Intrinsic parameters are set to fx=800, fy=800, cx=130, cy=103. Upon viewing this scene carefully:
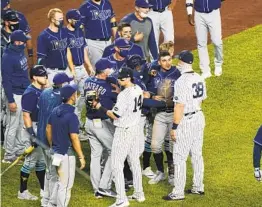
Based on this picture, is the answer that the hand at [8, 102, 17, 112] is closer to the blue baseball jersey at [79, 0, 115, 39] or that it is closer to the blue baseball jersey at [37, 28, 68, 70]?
the blue baseball jersey at [37, 28, 68, 70]

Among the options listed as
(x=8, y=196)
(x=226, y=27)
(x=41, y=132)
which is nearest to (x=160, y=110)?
(x=41, y=132)

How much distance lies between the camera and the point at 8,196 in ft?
33.6

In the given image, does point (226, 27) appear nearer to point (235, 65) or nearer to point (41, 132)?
point (235, 65)

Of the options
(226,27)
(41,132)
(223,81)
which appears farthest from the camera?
(226,27)

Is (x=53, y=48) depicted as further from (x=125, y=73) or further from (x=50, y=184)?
(x=50, y=184)

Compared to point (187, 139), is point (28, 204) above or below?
below

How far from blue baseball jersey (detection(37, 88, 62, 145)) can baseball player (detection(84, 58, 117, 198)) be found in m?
0.38

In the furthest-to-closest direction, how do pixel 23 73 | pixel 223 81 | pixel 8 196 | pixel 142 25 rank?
1. pixel 223 81
2. pixel 142 25
3. pixel 23 73
4. pixel 8 196

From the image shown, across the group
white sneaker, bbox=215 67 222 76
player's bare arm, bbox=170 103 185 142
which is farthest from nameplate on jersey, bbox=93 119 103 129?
white sneaker, bbox=215 67 222 76

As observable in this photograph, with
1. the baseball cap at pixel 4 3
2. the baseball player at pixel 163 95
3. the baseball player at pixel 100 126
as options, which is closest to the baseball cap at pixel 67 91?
the baseball player at pixel 100 126

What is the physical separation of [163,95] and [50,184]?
1833 mm

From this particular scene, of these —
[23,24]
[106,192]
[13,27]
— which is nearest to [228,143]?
[106,192]

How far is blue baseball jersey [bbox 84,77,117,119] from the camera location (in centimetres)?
974

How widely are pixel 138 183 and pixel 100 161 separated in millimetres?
751
